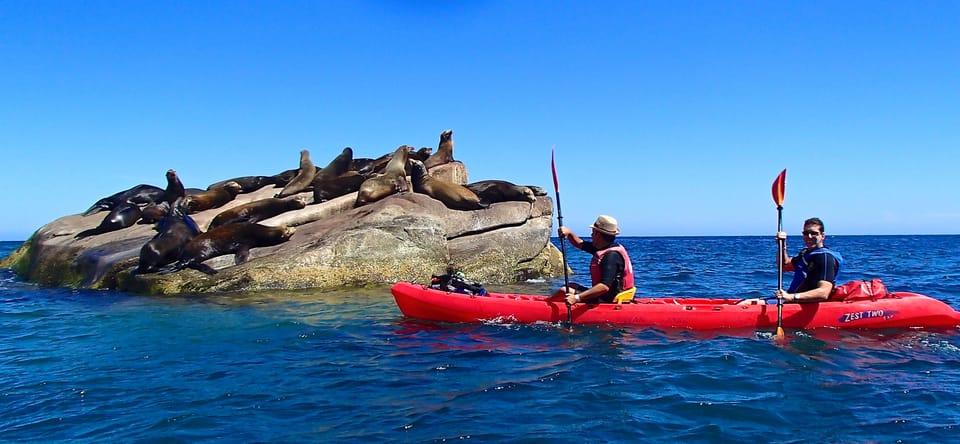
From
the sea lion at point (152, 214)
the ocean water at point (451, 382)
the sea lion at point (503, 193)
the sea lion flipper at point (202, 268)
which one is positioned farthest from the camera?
the sea lion at point (152, 214)

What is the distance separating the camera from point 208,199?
18.2 metres

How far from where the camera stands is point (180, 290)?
12.8 meters

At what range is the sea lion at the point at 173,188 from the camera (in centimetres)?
1903

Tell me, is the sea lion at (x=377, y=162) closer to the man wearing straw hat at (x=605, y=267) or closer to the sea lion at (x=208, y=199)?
the sea lion at (x=208, y=199)

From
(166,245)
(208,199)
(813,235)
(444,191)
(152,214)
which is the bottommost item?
(166,245)

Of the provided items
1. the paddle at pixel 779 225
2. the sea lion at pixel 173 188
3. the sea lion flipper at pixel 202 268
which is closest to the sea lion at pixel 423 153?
the sea lion at pixel 173 188

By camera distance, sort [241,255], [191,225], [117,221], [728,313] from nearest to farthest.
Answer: [728,313]
[241,255]
[191,225]
[117,221]

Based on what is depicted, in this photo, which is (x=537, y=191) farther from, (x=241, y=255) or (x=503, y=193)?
(x=241, y=255)

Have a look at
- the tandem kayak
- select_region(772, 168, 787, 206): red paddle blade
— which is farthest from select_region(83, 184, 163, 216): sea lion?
select_region(772, 168, 787, 206): red paddle blade

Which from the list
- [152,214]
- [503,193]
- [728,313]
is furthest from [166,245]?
[728,313]

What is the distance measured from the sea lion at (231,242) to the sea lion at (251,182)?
7130 millimetres

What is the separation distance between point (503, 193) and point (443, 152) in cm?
406

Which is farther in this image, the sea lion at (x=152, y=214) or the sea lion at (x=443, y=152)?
the sea lion at (x=443, y=152)

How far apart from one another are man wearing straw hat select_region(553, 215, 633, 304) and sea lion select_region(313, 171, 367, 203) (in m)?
10.1
